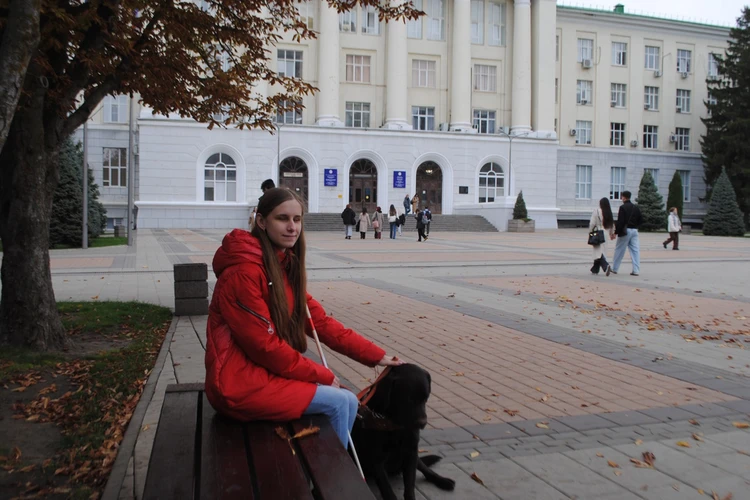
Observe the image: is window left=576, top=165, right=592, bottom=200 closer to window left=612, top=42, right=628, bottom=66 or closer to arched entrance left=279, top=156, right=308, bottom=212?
window left=612, top=42, right=628, bottom=66

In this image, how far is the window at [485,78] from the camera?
51312 millimetres

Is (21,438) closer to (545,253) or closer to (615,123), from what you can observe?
(545,253)

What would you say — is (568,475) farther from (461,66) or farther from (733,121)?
(733,121)

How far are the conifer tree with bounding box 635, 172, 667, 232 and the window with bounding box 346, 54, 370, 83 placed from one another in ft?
71.9

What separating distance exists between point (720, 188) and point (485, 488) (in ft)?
151

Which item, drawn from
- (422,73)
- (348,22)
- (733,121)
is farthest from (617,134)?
(348,22)

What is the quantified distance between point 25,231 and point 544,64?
49910 millimetres

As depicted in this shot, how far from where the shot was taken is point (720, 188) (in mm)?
43875

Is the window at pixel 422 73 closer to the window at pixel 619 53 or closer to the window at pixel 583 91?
the window at pixel 583 91

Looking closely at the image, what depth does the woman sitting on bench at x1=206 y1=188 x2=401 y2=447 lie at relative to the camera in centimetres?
312

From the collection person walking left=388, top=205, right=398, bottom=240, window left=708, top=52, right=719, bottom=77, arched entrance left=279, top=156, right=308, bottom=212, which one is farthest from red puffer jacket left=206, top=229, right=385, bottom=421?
window left=708, top=52, right=719, bottom=77

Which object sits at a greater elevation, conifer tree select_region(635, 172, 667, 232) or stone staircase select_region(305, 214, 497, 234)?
conifer tree select_region(635, 172, 667, 232)

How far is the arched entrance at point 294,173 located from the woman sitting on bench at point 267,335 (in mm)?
43906

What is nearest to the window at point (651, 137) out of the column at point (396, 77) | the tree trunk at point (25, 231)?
the column at point (396, 77)
